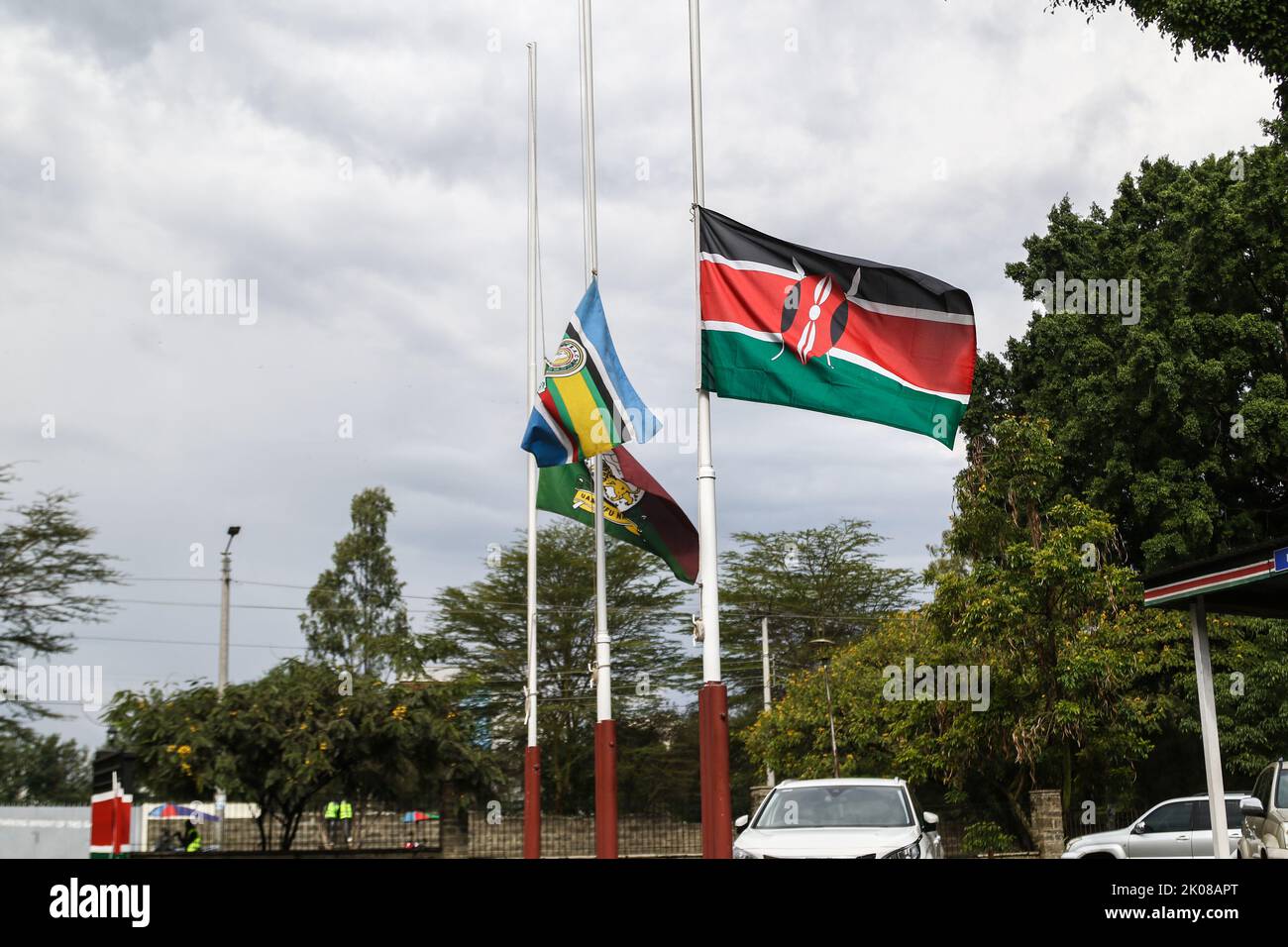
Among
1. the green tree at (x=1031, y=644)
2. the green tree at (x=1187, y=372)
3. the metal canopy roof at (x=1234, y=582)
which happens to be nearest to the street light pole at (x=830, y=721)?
the green tree at (x=1031, y=644)

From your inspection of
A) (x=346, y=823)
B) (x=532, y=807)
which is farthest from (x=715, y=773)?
(x=346, y=823)

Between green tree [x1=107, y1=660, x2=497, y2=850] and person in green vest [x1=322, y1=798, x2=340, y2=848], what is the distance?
10.1 feet

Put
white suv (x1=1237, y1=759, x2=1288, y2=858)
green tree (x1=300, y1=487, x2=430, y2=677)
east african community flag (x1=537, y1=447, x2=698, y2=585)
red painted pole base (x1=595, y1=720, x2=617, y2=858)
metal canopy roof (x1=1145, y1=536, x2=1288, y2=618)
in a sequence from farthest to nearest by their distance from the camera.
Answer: green tree (x1=300, y1=487, x2=430, y2=677) → east african community flag (x1=537, y1=447, x2=698, y2=585) → red painted pole base (x1=595, y1=720, x2=617, y2=858) → white suv (x1=1237, y1=759, x2=1288, y2=858) → metal canopy roof (x1=1145, y1=536, x2=1288, y2=618)

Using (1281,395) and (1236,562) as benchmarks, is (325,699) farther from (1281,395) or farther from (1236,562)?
(1281,395)

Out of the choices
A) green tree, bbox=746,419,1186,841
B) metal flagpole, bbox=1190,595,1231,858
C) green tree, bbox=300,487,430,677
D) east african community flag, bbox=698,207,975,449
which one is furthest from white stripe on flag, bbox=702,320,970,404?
green tree, bbox=300,487,430,677

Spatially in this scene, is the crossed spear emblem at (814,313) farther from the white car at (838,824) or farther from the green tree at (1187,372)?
the green tree at (1187,372)

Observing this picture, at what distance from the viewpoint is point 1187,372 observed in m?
31.3

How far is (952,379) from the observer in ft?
35.3

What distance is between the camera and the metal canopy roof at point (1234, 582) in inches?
460

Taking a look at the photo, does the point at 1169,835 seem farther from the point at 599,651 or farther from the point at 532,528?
the point at 532,528

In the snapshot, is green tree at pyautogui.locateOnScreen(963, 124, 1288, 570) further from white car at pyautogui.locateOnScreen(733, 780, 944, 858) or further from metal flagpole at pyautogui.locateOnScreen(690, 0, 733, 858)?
metal flagpole at pyautogui.locateOnScreen(690, 0, 733, 858)

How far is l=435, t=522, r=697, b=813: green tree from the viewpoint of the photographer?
185 feet

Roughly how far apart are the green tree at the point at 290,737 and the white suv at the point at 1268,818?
1777 cm
